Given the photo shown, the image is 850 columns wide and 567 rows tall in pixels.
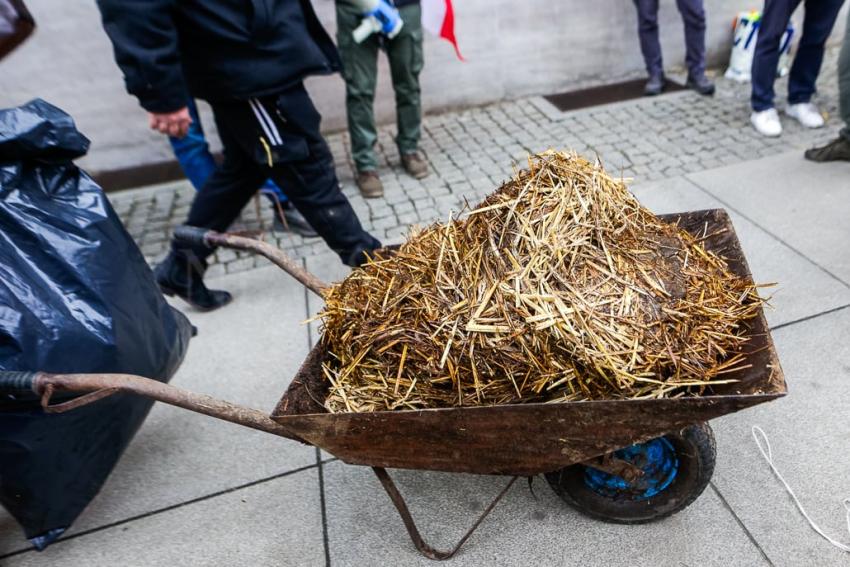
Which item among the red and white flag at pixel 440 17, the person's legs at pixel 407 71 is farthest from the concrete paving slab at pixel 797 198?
the person's legs at pixel 407 71

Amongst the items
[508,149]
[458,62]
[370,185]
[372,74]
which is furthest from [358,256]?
[458,62]

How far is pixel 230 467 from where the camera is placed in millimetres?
2613

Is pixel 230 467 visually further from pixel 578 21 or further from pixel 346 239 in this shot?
pixel 578 21

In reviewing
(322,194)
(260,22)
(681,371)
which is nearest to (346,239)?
(322,194)

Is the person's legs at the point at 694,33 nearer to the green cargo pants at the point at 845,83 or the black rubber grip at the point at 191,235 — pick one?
the green cargo pants at the point at 845,83

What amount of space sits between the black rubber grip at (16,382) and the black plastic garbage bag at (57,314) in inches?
6.5

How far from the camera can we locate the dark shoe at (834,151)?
4090 mm

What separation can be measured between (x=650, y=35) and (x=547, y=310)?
511 centimetres

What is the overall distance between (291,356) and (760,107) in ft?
14.8

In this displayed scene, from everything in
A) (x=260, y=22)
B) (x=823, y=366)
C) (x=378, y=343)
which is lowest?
(x=823, y=366)

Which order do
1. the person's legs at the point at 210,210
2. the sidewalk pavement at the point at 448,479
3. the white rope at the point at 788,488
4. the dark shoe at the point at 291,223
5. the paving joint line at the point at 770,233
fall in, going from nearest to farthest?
the white rope at the point at 788,488 → the sidewalk pavement at the point at 448,479 → the paving joint line at the point at 770,233 → the person's legs at the point at 210,210 → the dark shoe at the point at 291,223

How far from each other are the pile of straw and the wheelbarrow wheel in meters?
0.45

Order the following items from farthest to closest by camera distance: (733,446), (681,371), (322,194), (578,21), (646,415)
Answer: (578,21)
(322,194)
(733,446)
(681,371)
(646,415)

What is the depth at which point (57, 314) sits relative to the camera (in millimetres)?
1877
